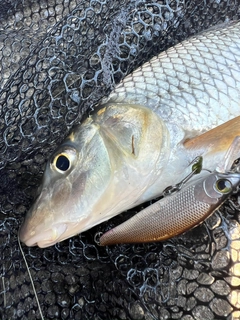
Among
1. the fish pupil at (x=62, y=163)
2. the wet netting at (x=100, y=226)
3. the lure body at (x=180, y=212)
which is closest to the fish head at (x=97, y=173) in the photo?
the fish pupil at (x=62, y=163)

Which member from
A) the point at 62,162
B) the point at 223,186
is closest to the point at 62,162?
the point at 62,162

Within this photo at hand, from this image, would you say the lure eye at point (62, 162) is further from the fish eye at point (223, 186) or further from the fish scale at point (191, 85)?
the fish eye at point (223, 186)

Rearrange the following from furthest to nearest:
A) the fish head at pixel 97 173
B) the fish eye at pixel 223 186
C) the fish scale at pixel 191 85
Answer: the fish scale at pixel 191 85
the fish head at pixel 97 173
the fish eye at pixel 223 186

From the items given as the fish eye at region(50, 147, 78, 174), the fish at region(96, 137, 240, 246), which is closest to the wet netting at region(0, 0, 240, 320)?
the fish at region(96, 137, 240, 246)

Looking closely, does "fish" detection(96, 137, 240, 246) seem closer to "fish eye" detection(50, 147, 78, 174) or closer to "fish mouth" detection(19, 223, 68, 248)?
"fish mouth" detection(19, 223, 68, 248)

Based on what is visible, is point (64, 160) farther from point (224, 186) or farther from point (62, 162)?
point (224, 186)

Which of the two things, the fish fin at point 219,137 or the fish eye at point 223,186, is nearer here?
the fish eye at point 223,186

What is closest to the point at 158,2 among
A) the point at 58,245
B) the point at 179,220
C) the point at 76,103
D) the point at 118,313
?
the point at 76,103
